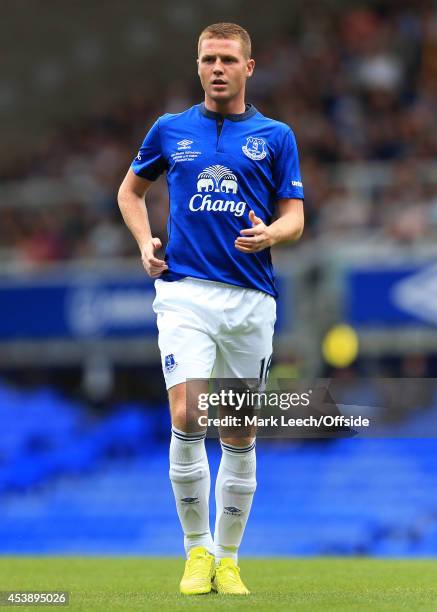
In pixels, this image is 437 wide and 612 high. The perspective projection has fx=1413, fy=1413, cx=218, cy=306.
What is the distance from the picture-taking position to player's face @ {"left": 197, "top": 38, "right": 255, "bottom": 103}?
20.1ft

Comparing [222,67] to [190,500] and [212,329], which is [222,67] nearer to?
[212,329]

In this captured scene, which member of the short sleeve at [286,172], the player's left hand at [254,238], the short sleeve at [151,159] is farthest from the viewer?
the short sleeve at [151,159]

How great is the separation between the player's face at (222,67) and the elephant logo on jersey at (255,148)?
0.70 feet

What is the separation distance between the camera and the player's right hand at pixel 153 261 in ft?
20.2

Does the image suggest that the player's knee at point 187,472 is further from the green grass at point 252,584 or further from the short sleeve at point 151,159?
the short sleeve at point 151,159

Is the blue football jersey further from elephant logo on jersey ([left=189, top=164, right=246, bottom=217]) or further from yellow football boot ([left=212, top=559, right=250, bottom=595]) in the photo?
yellow football boot ([left=212, top=559, right=250, bottom=595])

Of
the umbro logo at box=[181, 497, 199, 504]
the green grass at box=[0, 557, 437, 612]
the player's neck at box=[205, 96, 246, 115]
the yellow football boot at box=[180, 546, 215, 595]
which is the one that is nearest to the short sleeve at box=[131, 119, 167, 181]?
the player's neck at box=[205, 96, 246, 115]

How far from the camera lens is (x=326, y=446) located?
596 inches

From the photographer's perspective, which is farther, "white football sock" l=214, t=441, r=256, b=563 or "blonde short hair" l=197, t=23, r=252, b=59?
"white football sock" l=214, t=441, r=256, b=563

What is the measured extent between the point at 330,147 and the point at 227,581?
11563 millimetres

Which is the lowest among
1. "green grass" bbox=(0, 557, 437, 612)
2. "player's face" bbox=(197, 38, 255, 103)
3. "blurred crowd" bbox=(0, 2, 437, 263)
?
"green grass" bbox=(0, 557, 437, 612)

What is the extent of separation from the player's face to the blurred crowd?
28.1 feet

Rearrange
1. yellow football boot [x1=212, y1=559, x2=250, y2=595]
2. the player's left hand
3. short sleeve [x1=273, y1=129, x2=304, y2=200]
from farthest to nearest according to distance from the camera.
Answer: short sleeve [x1=273, y1=129, x2=304, y2=200] → yellow football boot [x1=212, y1=559, x2=250, y2=595] → the player's left hand

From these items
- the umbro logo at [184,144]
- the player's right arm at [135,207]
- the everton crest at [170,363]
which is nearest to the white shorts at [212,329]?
the everton crest at [170,363]
